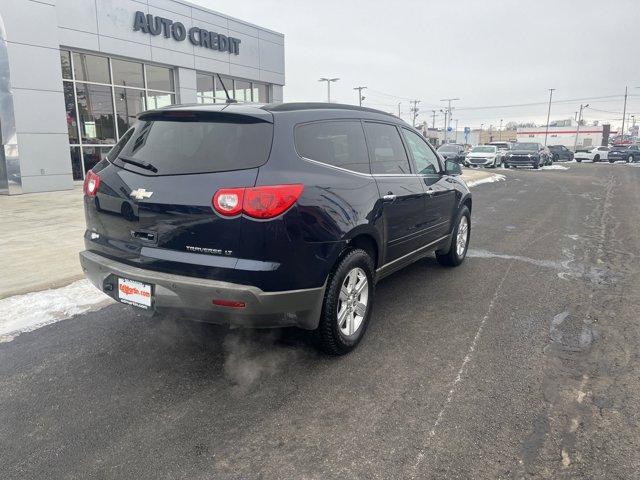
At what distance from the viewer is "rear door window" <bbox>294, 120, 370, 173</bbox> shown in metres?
3.31

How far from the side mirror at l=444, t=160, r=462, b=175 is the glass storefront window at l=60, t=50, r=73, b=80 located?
12791mm

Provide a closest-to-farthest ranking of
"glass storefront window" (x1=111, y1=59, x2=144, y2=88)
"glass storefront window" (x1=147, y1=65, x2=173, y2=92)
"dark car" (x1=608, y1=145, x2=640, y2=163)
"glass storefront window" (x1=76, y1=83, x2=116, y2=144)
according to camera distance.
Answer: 1. "glass storefront window" (x1=76, y1=83, x2=116, y2=144)
2. "glass storefront window" (x1=111, y1=59, x2=144, y2=88)
3. "glass storefront window" (x1=147, y1=65, x2=173, y2=92)
4. "dark car" (x1=608, y1=145, x2=640, y2=163)

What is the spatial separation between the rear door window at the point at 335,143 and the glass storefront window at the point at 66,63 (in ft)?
43.3

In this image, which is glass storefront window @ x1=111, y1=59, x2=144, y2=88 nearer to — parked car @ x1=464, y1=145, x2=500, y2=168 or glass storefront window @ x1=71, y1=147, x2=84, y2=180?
glass storefront window @ x1=71, y1=147, x2=84, y2=180

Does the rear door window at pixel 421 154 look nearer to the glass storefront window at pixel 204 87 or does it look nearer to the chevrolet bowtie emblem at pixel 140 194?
the chevrolet bowtie emblem at pixel 140 194

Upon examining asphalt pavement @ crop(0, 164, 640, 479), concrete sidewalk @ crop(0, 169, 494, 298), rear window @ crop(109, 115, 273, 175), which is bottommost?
asphalt pavement @ crop(0, 164, 640, 479)

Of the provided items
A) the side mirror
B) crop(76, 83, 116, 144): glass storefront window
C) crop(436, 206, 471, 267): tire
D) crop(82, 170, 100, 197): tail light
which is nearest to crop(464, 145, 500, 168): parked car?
crop(76, 83, 116, 144): glass storefront window

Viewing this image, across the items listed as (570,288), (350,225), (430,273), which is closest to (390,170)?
(350,225)

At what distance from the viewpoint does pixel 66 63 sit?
45.9 feet

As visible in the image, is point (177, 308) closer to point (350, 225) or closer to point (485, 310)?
point (350, 225)

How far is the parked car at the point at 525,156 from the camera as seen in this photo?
31.2m

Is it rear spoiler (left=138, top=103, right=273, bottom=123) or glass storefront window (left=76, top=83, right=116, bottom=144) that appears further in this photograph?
glass storefront window (left=76, top=83, right=116, bottom=144)

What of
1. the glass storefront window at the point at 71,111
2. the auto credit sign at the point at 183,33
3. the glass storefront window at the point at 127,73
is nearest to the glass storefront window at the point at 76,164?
the glass storefront window at the point at 71,111

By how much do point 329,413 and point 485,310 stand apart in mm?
2317
